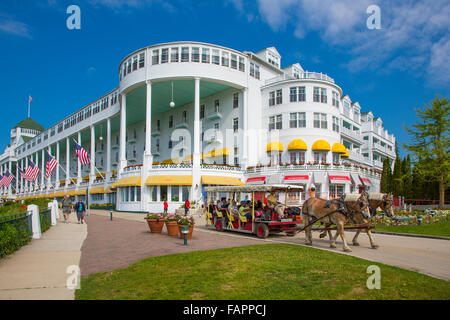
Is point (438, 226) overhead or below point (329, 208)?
below

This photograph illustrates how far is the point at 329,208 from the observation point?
12273 mm

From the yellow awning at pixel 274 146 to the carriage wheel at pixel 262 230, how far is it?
79.0 ft

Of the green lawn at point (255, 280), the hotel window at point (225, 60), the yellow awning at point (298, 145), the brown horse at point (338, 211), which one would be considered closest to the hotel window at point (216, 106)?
the hotel window at point (225, 60)

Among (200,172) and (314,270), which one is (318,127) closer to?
(200,172)

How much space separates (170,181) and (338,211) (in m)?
26.4

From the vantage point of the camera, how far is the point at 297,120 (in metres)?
39.8

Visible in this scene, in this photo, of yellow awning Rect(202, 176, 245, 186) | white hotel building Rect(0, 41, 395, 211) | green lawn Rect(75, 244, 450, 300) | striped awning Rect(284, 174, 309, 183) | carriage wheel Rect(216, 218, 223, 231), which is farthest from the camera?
white hotel building Rect(0, 41, 395, 211)

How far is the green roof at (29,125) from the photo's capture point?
11131cm

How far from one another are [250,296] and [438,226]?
639 inches

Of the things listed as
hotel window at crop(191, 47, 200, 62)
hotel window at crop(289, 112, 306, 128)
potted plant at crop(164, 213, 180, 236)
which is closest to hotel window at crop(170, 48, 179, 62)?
hotel window at crop(191, 47, 200, 62)

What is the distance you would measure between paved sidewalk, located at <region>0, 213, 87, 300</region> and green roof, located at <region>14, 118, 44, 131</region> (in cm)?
11676

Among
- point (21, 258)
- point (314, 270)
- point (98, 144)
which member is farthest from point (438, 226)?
point (98, 144)

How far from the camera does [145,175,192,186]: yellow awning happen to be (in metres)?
36.2

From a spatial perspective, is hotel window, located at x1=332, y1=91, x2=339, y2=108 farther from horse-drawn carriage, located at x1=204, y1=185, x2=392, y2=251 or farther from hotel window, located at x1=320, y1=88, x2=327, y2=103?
horse-drawn carriage, located at x1=204, y1=185, x2=392, y2=251
